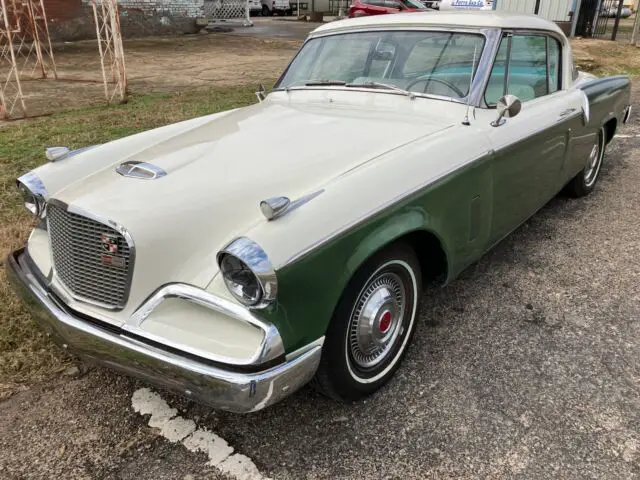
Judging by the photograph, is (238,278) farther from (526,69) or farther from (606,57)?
(606,57)

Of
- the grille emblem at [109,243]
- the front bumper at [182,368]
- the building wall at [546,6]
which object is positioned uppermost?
the building wall at [546,6]

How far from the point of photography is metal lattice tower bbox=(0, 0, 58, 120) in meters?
7.49

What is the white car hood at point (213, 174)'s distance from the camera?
202 centimetres

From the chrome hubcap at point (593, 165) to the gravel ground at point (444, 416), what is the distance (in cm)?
177

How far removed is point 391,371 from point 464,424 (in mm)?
399

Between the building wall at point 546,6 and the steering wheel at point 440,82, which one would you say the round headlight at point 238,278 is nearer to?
the steering wheel at point 440,82

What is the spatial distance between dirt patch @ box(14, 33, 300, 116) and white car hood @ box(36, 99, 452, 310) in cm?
607

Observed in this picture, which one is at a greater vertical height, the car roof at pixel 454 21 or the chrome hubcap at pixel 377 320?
the car roof at pixel 454 21

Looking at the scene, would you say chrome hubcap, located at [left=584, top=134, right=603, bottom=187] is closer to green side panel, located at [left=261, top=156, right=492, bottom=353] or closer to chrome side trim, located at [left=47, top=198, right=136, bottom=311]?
green side panel, located at [left=261, top=156, right=492, bottom=353]

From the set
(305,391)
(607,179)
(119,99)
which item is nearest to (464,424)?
(305,391)

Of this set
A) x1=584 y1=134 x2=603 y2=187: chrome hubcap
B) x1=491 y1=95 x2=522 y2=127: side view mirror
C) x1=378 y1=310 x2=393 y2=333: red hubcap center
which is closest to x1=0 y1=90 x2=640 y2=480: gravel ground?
x1=378 y1=310 x2=393 y2=333: red hubcap center

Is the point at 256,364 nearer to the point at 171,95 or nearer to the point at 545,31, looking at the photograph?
the point at 545,31

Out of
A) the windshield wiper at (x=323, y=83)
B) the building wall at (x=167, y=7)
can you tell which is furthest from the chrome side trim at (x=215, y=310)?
the building wall at (x=167, y=7)

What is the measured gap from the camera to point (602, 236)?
12.9 feet
